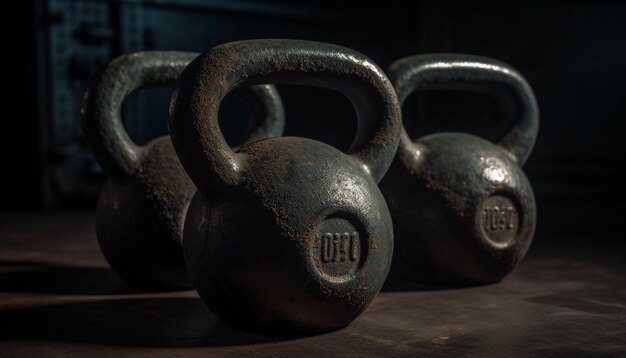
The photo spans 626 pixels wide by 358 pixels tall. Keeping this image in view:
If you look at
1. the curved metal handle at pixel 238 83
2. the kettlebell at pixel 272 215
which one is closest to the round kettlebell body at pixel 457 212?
the curved metal handle at pixel 238 83

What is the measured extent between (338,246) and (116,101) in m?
1.12

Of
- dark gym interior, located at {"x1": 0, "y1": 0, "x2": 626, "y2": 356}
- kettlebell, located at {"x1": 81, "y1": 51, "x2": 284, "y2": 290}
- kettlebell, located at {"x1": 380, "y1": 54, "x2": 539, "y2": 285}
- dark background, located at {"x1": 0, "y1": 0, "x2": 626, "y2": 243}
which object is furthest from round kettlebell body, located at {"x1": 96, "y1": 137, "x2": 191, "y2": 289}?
dark background, located at {"x1": 0, "y1": 0, "x2": 626, "y2": 243}

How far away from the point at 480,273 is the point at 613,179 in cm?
374

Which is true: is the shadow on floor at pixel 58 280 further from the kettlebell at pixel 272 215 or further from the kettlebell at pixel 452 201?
the kettlebell at pixel 452 201

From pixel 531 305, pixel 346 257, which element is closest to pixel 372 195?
pixel 346 257

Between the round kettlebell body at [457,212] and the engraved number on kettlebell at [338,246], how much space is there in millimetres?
748

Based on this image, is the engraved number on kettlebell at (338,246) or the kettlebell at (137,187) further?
the kettlebell at (137,187)

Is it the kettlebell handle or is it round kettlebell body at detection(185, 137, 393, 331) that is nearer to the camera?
round kettlebell body at detection(185, 137, 393, 331)

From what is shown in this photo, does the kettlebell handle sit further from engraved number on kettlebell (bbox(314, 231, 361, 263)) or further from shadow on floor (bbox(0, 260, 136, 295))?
shadow on floor (bbox(0, 260, 136, 295))

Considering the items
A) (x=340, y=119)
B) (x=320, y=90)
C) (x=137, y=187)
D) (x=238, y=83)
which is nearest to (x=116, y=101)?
(x=137, y=187)

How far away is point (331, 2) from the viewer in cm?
712

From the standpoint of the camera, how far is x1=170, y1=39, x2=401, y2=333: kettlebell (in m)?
2.27

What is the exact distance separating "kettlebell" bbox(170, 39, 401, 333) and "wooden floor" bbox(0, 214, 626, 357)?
4.4 inches

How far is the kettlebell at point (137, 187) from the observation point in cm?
295
